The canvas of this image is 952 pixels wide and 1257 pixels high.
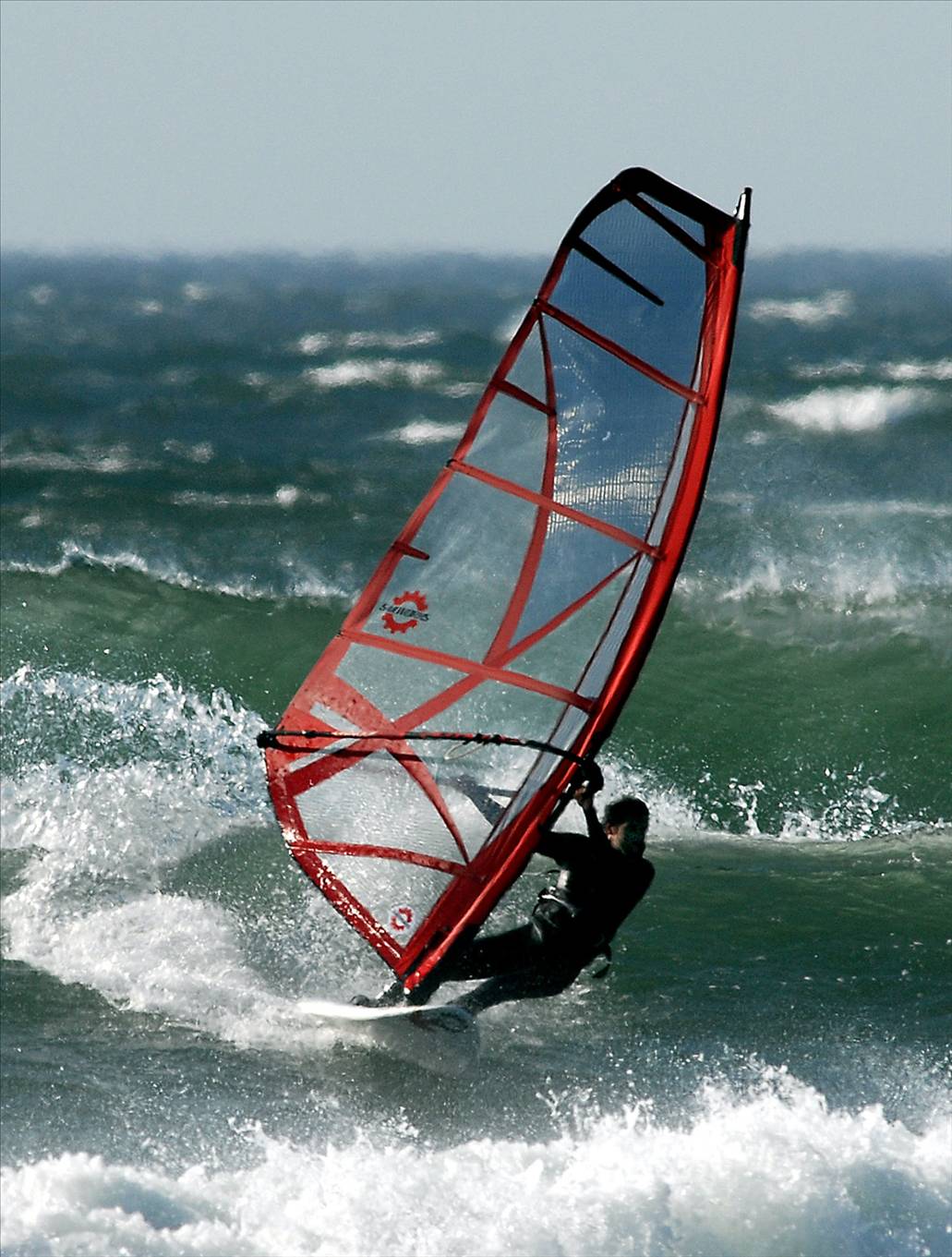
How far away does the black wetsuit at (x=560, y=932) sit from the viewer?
5293 mm

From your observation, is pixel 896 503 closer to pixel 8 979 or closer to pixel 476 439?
pixel 476 439

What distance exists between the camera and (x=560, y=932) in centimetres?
540

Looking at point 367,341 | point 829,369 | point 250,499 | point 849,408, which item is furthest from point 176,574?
point 367,341

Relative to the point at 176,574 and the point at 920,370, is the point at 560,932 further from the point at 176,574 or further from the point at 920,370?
the point at 920,370

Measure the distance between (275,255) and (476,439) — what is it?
2041 cm

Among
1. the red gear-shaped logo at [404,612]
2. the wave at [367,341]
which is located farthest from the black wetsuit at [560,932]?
the wave at [367,341]

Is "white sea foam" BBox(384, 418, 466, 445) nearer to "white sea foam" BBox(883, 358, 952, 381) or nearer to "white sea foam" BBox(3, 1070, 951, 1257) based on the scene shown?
"white sea foam" BBox(883, 358, 952, 381)

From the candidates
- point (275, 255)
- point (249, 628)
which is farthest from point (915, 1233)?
point (275, 255)

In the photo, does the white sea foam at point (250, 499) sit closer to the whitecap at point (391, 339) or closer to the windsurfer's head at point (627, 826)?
the whitecap at point (391, 339)

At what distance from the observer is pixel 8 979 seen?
5.68 metres

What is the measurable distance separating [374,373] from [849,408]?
15.9ft

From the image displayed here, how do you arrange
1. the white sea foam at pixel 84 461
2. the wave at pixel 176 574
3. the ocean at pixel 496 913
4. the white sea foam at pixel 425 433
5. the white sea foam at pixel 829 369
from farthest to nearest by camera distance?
the white sea foam at pixel 829 369
the white sea foam at pixel 425 433
the white sea foam at pixel 84 461
the wave at pixel 176 574
the ocean at pixel 496 913

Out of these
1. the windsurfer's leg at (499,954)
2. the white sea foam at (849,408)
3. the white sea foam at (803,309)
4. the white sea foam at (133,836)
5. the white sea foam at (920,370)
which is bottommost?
the white sea foam at (133,836)

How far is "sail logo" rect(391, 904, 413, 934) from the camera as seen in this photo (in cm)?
541
